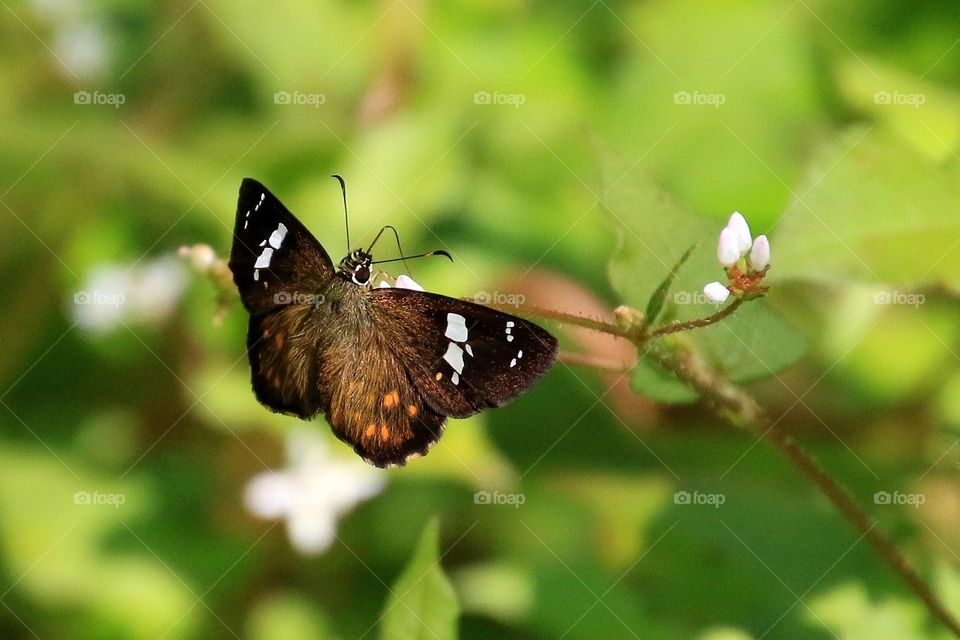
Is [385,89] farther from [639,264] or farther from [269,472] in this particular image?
[639,264]

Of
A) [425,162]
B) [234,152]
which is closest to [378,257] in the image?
[425,162]

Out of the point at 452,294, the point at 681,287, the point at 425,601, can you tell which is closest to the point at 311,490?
the point at 452,294

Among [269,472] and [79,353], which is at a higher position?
[79,353]

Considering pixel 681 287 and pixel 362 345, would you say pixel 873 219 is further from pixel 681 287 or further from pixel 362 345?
pixel 362 345

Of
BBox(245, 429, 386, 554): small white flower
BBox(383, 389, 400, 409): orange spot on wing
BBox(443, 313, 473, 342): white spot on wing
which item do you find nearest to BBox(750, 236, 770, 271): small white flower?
BBox(443, 313, 473, 342): white spot on wing

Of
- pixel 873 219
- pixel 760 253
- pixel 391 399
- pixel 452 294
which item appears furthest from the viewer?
pixel 452 294

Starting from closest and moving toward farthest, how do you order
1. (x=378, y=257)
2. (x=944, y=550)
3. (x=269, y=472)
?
(x=944, y=550), (x=378, y=257), (x=269, y=472)
